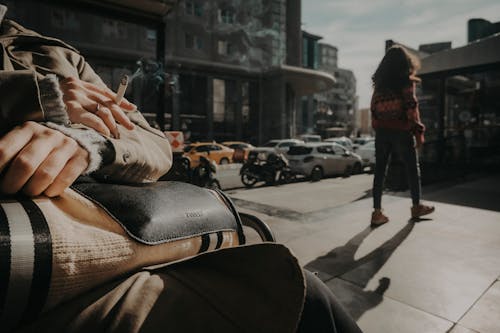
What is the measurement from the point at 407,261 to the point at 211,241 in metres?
2.54

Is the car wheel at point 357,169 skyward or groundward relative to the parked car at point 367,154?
groundward

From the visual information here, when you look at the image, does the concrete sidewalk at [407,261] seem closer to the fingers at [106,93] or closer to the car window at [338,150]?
the fingers at [106,93]

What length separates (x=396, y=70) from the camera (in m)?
4.00

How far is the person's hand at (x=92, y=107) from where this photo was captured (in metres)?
1.06

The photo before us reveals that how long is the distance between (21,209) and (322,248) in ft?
9.84

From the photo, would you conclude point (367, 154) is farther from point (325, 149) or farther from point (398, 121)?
point (398, 121)

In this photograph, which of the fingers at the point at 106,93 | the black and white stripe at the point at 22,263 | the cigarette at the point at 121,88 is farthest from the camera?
the fingers at the point at 106,93

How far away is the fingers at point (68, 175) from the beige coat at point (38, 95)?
0.15m

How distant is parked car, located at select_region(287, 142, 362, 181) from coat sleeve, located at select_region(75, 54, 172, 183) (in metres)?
10.5

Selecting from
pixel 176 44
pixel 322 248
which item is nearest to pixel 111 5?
pixel 322 248

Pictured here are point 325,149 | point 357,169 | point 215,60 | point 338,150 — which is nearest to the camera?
point 325,149

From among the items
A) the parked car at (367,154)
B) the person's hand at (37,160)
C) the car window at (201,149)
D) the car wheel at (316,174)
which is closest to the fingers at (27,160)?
the person's hand at (37,160)

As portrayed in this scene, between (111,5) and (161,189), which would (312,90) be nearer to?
(111,5)

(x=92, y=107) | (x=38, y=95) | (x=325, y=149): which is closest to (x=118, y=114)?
(x=92, y=107)
